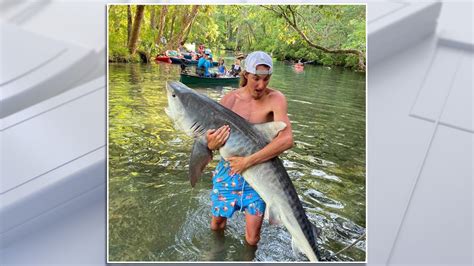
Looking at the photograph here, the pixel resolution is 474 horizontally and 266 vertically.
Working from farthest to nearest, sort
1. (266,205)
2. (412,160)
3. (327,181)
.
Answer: (327,181) → (412,160) → (266,205)

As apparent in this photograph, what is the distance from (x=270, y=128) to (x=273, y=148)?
100 mm

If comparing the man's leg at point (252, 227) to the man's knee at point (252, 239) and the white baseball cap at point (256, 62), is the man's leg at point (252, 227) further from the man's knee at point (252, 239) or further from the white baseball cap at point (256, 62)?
the white baseball cap at point (256, 62)

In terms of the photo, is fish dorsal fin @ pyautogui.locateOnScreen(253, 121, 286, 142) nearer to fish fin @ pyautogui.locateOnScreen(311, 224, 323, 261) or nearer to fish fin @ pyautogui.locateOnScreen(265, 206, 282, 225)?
fish fin @ pyautogui.locateOnScreen(265, 206, 282, 225)

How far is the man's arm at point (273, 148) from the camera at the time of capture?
2.13 meters

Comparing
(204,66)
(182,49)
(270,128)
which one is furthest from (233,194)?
(182,49)

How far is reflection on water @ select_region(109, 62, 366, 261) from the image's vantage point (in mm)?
2443

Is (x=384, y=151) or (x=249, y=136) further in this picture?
(x=384, y=151)

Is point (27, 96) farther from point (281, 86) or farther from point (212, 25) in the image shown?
point (281, 86)

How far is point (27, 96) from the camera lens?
2.51 metres

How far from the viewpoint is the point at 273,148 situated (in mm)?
2145

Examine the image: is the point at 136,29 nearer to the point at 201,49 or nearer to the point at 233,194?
the point at 201,49

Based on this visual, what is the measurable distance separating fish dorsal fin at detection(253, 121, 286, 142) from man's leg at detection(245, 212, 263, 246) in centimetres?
39

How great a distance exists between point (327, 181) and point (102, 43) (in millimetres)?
1543

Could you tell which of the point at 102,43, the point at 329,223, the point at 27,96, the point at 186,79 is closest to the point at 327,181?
the point at 329,223
